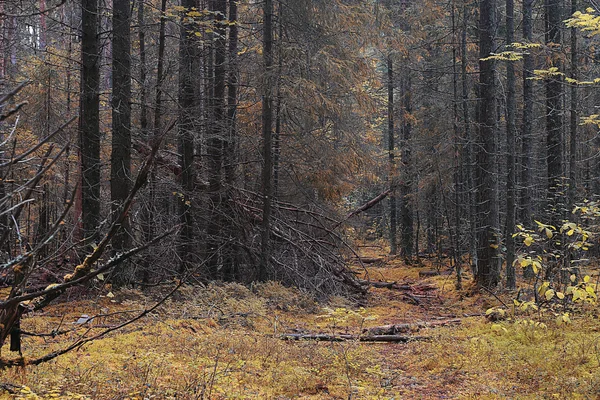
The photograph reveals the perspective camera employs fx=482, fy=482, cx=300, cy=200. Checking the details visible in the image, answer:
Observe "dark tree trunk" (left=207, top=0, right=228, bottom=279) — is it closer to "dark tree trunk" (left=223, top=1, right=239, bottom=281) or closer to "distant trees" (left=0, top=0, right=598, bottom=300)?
"distant trees" (left=0, top=0, right=598, bottom=300)

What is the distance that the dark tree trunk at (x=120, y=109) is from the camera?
10062mm

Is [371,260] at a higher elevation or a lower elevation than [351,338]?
lower

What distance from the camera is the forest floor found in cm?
486

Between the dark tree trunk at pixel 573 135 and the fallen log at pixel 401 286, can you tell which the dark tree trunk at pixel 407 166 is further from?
the dark tree trunk at pixel 573 135

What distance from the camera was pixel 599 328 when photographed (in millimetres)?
7445

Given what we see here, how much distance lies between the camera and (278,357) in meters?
6.79

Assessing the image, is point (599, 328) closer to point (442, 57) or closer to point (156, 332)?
point (156, 332)

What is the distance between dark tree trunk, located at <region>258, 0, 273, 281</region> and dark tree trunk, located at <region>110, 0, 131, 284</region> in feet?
10.7

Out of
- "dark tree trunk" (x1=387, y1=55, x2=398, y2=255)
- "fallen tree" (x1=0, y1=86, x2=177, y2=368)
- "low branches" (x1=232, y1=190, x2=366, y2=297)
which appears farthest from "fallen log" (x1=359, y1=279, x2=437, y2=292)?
"fallen tree" (x1=0, y1=86, x2=177, y2=368)

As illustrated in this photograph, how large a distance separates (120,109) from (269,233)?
478 cm

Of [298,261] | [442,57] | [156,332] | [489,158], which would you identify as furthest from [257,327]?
[442,57]

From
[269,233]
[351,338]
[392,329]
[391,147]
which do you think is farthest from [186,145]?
[391,147]

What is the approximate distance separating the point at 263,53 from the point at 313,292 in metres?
6.18

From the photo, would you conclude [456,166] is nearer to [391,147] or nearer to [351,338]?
[391,147]
